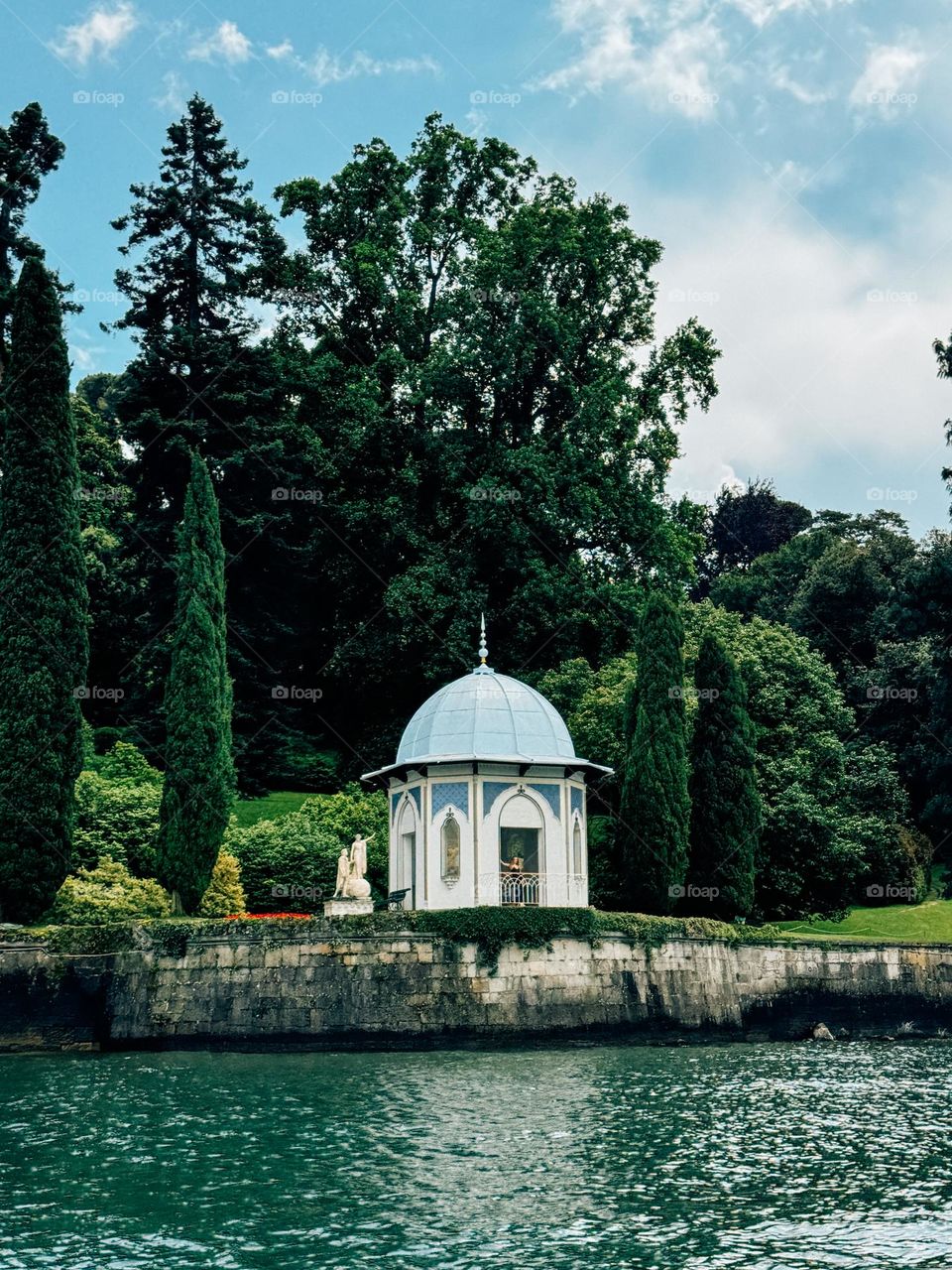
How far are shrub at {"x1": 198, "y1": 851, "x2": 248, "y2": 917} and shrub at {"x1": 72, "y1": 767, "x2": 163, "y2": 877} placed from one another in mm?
2172

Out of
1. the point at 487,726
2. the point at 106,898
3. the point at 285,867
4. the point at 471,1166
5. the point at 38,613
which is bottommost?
the point at 471,1166

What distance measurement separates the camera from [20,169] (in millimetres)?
45156

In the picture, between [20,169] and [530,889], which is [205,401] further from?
[530,889]

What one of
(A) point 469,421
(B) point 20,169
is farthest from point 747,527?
(B) point 20,169

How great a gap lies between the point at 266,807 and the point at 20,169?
2168 cm

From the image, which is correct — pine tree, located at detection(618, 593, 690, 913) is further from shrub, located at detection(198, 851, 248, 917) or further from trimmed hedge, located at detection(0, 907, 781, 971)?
shrub, located at detection(198, 851, 248, 917)

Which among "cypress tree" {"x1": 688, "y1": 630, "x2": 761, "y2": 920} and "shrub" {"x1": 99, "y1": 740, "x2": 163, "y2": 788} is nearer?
"cypress tree" {"x1": 688, "y1": 630, "x2": 761, "y2": 920}

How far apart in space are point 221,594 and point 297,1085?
1633cm

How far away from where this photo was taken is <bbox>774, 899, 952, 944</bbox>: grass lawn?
3694 centimetres

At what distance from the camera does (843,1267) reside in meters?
11.9

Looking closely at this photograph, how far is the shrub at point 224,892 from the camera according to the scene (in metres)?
32.2

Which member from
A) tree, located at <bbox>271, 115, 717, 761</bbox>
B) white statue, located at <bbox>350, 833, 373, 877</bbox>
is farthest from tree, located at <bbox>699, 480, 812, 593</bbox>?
white statue, located at <bbox>350, 833, 373, 877</bbox>

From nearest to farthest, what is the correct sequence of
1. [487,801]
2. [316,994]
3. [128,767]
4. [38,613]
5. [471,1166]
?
1. [471,1166]
2. [316,994]
3. [38,613]
4. [487,801]
5. [128,767]

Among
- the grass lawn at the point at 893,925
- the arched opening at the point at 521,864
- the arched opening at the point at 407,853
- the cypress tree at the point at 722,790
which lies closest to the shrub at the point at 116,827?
the arched opening at the point at 407,853
